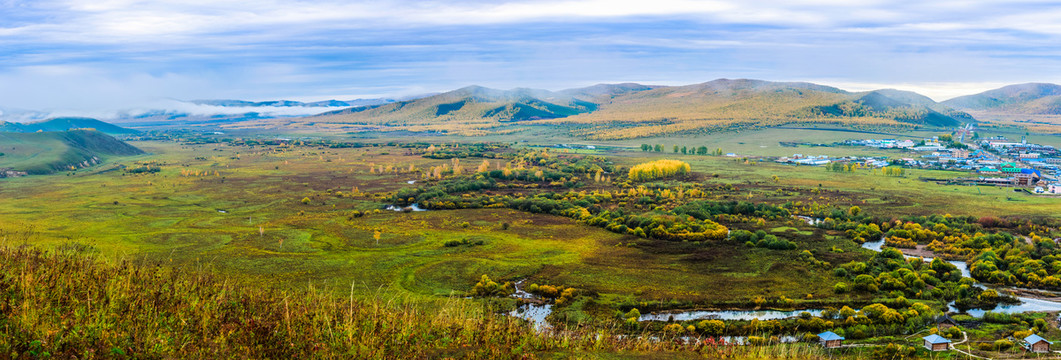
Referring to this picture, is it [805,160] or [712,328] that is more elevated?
[805,160]

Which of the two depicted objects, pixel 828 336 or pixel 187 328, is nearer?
pixel 187 328

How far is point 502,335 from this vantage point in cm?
1395

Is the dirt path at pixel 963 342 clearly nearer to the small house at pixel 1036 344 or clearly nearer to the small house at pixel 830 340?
the small house at pixel 1036 344

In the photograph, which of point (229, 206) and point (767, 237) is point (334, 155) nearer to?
point (229, 206)

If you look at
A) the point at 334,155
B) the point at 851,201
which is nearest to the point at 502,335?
the point at 851,201

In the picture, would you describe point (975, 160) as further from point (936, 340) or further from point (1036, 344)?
point (936, 340)

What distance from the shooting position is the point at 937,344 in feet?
93.0

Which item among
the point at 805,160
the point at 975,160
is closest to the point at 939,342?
the point at 805,160

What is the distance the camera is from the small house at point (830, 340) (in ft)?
97.1

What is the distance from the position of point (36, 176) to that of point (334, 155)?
2325 inches

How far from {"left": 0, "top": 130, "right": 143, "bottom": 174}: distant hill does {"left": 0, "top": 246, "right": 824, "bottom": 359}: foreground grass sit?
382 feet

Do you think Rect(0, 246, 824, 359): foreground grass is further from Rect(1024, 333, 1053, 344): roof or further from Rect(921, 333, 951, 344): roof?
Rect(1024, 333, 1053, 344): roof

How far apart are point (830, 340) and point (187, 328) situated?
2773 cm

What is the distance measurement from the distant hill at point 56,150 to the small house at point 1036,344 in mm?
127595
